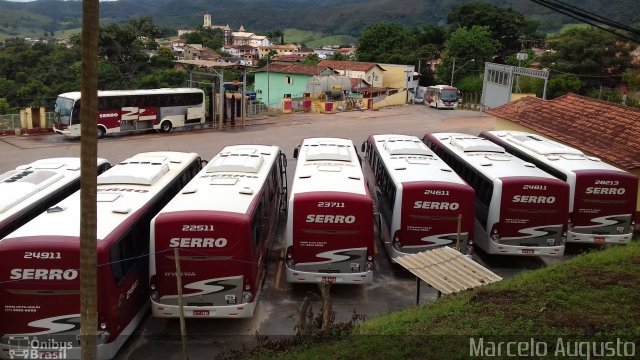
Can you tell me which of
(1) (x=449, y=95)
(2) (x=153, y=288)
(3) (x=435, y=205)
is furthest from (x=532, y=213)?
(1) (x=449, y=95)

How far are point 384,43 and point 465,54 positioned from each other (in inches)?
638

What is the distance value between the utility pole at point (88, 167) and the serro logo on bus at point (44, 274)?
230cm

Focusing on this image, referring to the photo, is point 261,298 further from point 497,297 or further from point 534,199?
point 534,199

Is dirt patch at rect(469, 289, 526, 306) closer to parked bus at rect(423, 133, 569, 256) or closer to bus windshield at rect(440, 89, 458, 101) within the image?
parked bus at rect(423, 133, 569, 256)

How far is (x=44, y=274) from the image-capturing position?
8141mm

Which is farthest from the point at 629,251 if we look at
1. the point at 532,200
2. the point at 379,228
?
the point at 379,228

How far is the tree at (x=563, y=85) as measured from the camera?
47.9m

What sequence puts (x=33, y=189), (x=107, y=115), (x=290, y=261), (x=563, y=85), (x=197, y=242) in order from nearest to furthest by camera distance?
1. (x=197, y=242)
2. (x=290, y=261)
3. (x=33, y=189)
4. (x=107, y=115)
5. (x=563, y=85)

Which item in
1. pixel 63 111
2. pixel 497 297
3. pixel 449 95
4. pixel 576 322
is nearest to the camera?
pixel 576 322

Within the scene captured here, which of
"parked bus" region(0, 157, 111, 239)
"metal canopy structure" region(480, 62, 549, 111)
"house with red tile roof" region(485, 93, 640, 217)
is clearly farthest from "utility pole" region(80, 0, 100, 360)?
"metal canopy structure" region(480, 62, 549, 111)

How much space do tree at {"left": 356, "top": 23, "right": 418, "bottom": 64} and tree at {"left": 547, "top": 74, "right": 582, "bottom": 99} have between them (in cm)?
2851

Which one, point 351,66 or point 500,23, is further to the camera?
point 500,23

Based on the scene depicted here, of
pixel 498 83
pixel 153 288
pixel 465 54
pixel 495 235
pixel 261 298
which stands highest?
pixel 465 54

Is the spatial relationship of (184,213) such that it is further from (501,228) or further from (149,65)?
(149,65)
